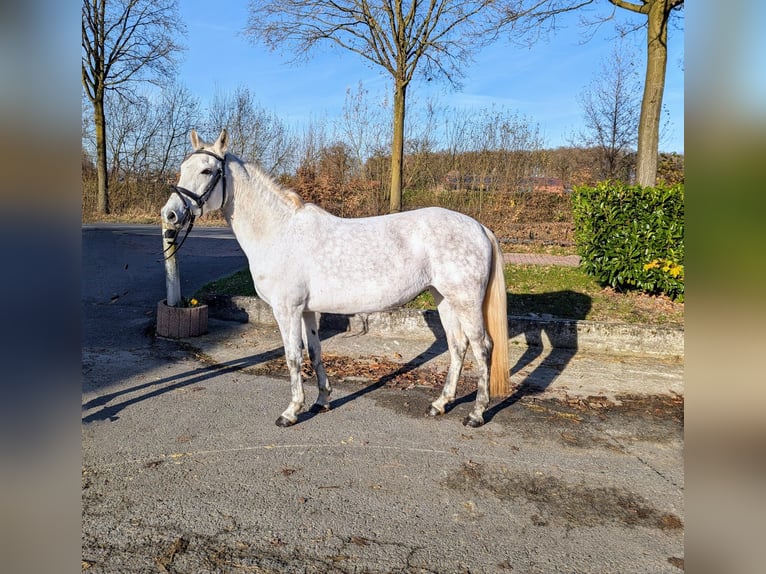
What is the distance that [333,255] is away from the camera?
13.9 ft

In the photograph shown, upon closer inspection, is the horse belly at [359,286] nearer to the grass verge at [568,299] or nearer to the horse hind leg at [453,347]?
the horse hind leg at [453,347]

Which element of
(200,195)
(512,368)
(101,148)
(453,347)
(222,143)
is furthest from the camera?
(101,148)

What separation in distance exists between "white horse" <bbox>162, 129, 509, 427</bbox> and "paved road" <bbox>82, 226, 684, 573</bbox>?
0.58m

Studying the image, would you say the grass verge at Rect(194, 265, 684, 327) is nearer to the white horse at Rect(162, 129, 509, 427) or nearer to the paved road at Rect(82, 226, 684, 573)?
the paved road at Rect(82, 226, 684, 573)

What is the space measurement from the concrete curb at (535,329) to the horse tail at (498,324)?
2.42m

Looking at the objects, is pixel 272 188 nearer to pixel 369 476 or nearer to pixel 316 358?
pixel 316 358

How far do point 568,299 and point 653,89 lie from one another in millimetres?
4344

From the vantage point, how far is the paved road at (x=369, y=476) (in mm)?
2643

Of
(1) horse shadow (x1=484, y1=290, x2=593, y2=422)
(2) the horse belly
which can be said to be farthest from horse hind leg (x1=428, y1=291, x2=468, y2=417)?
(2) the horse belly

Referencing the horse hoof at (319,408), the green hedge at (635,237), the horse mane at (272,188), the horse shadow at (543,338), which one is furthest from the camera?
the green hedge at (635,237)

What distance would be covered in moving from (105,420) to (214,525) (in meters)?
2.04

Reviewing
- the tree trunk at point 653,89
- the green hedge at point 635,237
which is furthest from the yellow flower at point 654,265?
the tree trunk at point 653,89

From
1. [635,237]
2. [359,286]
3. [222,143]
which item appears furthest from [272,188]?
[635,237]
